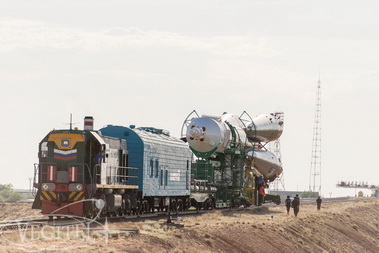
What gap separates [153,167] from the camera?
136 ft

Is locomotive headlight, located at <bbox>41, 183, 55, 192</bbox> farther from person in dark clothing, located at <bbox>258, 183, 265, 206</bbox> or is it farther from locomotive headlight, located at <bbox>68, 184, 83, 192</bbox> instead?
person in dark clothing, located at <bbox>258, 183, 265, 206</bbox>

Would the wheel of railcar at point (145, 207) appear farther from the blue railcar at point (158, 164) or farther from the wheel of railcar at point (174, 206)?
the wheel of railcar at point (174, 206)

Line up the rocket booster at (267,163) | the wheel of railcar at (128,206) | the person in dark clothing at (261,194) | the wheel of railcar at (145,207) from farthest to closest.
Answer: the person in dark clothing at (261,194)
the rocket booster at (267,163)
the wheel of railcar at (145,207)
the wheel of railcar at (128,206)

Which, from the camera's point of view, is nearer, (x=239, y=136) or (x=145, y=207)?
(x=145, y=207)

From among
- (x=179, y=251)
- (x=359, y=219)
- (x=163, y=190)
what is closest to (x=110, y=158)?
(x=163, y=190)

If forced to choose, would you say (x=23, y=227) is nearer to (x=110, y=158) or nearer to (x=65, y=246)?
(x=65, y=246)

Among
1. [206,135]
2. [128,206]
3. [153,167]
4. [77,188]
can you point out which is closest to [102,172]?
[77,188]

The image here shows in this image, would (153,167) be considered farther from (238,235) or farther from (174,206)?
(238,235)

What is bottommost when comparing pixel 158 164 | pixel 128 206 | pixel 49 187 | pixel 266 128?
pixel 128 206

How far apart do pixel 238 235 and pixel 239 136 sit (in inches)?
768

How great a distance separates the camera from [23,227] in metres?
28.9

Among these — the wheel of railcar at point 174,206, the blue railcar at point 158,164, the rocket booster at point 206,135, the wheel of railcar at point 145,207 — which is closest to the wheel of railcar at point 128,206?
the blue railcar at point 158,164

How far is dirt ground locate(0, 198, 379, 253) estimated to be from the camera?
26422 mm

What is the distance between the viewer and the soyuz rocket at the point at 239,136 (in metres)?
51.8
